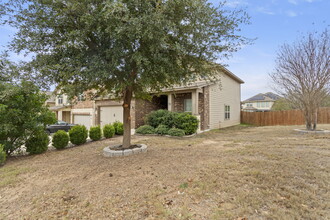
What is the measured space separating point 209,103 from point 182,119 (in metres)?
3.65

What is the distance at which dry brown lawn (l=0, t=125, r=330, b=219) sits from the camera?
7.95ft

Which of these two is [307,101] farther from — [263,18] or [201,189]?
[201,189]

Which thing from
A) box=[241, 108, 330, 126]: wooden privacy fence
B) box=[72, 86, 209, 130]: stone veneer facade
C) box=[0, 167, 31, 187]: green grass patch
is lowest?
box=[0, 167, 31, 187]: green grass patch

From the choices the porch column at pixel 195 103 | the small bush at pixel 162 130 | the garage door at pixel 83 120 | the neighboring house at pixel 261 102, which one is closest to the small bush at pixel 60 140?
the small bush at pixel 162 130

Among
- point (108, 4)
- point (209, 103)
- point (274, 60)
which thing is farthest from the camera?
point (209, 103)

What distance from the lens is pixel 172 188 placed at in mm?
3068

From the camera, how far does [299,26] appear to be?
935 centimetres

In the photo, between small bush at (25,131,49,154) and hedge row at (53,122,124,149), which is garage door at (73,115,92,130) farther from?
small bush at (25,131,49,154)

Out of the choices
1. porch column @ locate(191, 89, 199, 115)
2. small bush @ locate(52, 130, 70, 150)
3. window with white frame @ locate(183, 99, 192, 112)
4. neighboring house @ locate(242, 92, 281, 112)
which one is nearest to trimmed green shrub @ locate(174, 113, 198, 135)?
porch column @ locate(191, 89, 199, 115)

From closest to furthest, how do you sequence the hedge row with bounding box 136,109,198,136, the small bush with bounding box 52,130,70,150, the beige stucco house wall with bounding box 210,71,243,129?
the small bush with bounding box 52,130,70,150, the hedge row with bounding box 136,109,198,136, the beige stucco house wall with bounding box 210,71,243,129

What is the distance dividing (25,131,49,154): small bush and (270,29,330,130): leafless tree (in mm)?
12325

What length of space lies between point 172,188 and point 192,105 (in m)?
8.35

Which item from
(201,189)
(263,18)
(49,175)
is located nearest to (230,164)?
(201,189)

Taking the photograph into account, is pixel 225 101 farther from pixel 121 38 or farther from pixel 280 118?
pixel 121 38
